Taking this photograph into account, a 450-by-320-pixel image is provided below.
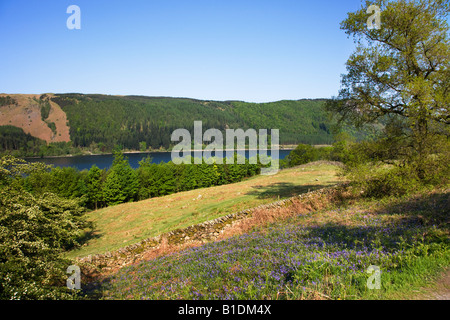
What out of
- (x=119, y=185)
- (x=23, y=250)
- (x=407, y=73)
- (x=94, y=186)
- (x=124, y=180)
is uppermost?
(x=407, y=73)

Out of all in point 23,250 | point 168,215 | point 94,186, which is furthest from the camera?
point 94,186

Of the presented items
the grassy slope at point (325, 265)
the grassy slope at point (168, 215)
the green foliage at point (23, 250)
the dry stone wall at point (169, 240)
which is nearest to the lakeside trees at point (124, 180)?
the grassy slope at point (168, 215)

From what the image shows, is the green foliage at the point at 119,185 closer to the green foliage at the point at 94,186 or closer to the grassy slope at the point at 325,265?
the green foliage at the point at 94,186

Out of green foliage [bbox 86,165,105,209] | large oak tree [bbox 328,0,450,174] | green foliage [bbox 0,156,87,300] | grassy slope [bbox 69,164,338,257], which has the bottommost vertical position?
green foliage [bbox 86,165,105,209]

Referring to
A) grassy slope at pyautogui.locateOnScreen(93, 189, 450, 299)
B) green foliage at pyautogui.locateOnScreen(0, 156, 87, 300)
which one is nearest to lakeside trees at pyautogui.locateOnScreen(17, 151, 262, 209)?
green foliage at pyautogui.locateOnScreen(0, 156, 87, 300)

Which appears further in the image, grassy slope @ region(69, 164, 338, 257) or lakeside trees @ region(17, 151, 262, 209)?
lakeside trees @ region(17, 151, 262, 209)

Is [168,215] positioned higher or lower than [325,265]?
lower

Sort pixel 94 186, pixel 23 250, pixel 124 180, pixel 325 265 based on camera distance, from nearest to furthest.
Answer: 1. pixel 325 265
2. pixel 23 250
3. pixel 124 180
4. pixel 94 186

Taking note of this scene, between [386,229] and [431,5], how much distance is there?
652 inches

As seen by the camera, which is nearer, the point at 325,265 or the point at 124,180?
the point at 325,265

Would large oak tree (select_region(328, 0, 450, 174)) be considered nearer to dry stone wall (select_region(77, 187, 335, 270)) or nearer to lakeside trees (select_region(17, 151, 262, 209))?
dry stone wall (select_region(77, 187, 335, 270))

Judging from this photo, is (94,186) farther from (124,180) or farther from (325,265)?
(325,265)

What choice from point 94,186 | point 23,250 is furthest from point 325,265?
point 94,186
